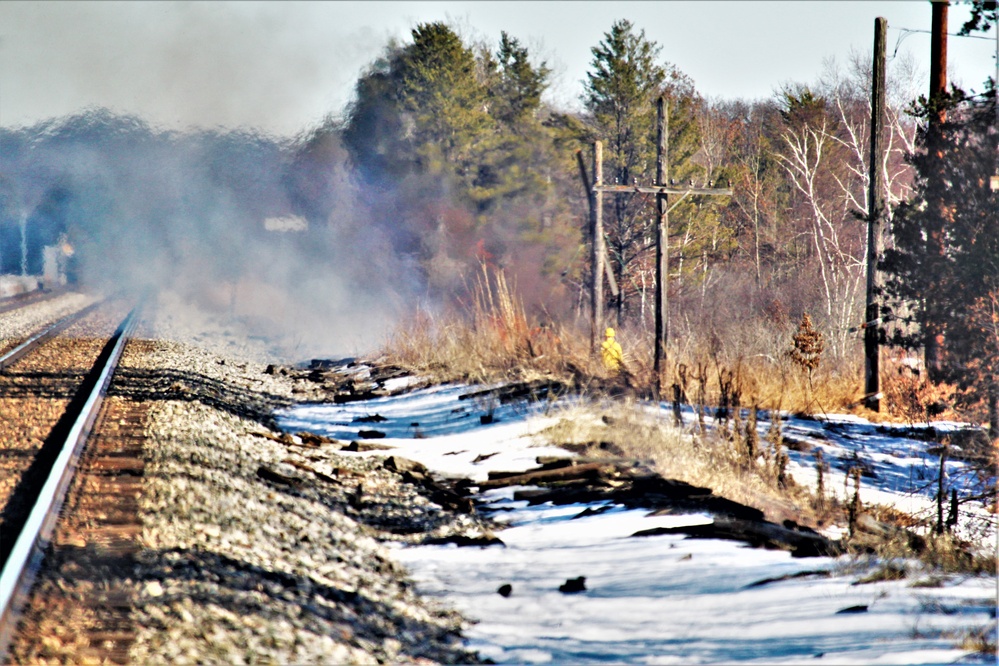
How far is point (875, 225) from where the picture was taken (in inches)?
569

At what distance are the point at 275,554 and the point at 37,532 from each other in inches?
57.3

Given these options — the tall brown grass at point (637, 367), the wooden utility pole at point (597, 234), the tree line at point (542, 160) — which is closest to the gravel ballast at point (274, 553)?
the tall brown grass at point (637, 367)

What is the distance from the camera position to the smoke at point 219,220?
27516mm

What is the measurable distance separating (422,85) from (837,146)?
16.9 metres

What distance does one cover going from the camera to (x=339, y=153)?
29625mm

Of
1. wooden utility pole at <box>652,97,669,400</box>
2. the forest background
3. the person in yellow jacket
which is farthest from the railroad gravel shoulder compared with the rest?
the forest background

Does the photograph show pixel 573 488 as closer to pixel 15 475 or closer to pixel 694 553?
pixel 694 553

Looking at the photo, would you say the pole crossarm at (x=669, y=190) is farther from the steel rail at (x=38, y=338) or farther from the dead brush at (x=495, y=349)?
the steel rail at (x=38, y=338)

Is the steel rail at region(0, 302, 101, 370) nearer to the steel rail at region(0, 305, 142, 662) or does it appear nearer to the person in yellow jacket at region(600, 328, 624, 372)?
the steel rail at region(0, 305, 142, 662)

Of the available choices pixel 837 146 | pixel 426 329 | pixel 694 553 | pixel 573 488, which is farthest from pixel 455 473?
pixel 837 146

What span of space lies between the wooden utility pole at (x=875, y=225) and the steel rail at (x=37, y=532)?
37.1ft

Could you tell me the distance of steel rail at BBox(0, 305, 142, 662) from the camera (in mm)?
4359

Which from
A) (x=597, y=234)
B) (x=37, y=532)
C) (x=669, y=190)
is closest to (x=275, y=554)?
(x=37, y=532)

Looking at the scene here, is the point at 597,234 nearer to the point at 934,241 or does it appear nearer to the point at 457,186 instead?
the point at 934,241
